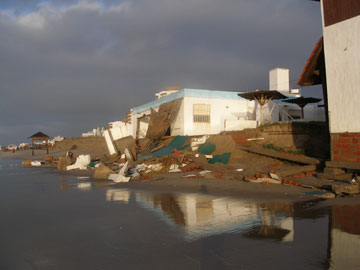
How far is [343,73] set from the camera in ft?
34.7

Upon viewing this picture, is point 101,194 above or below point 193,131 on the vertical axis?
below

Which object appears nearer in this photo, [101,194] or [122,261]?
[122,261]

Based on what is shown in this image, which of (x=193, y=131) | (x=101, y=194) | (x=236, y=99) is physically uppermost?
(x=236, y=99)

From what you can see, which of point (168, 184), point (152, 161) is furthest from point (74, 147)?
point (168, 184)

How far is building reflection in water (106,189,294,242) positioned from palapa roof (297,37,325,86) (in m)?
8.54

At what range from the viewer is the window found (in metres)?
24.6

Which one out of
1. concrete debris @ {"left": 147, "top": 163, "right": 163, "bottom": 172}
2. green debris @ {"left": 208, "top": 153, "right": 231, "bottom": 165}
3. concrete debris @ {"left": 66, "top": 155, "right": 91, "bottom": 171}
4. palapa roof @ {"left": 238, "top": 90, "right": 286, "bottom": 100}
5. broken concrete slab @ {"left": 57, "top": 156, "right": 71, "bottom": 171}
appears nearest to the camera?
concrete debris @ {"left": 147, "top": 163, "right": 163, "bottom": 172}

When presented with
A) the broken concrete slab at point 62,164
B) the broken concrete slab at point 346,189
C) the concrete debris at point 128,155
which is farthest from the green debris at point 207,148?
the broken concrete slab at point 62,164

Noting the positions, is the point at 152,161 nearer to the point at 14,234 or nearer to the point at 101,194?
the point at 101,194

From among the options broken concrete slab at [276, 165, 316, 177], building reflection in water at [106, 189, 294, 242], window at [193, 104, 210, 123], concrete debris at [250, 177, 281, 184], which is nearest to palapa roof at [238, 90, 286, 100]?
window at [193, 104, 210, 123]

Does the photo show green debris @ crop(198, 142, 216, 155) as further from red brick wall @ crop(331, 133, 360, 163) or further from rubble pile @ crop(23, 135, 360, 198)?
red brick wall @ crop(331, 133, 360, 163)

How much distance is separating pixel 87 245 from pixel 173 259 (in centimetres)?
160

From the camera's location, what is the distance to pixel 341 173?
10.3 meters

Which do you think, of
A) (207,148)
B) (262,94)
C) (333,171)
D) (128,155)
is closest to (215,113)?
(262,94)
